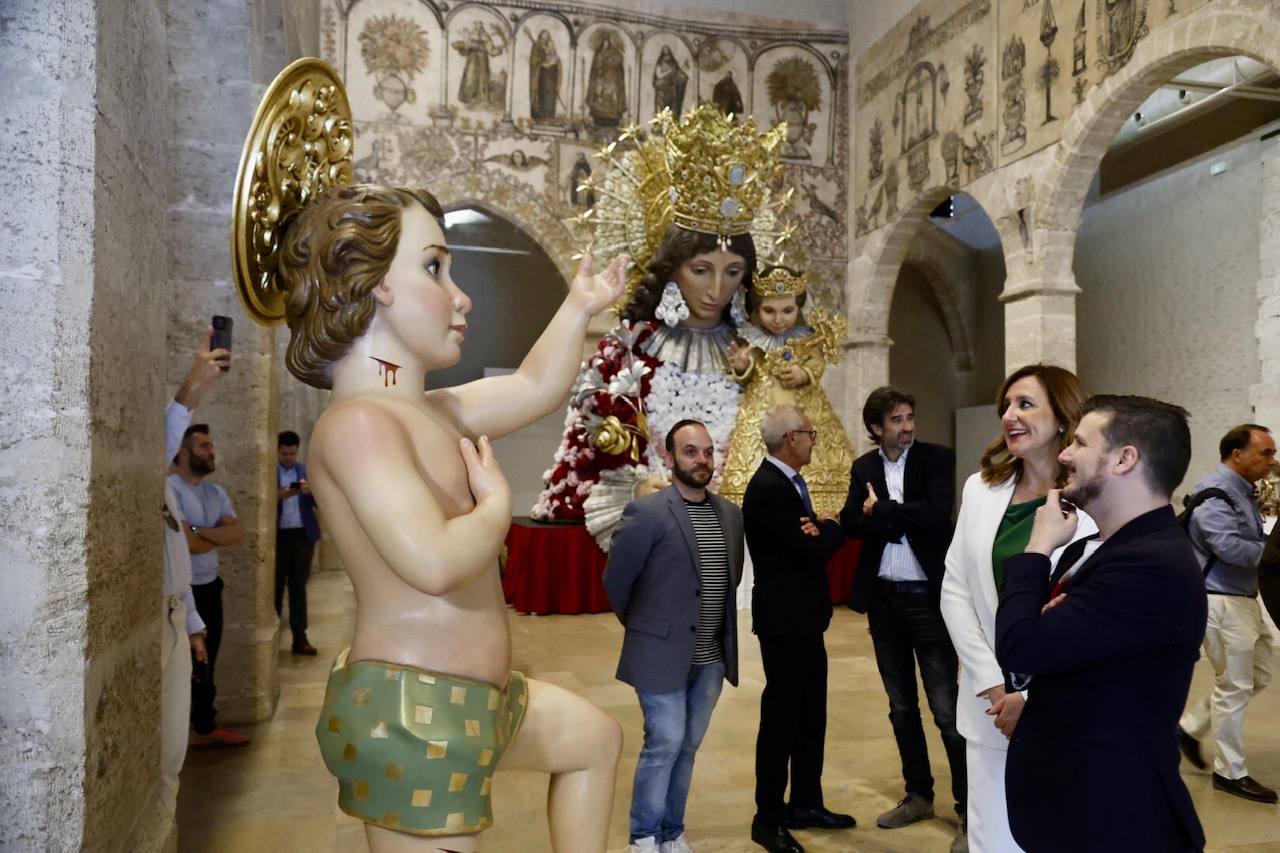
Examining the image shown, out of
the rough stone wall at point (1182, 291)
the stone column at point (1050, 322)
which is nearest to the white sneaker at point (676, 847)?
the stone column at point (1050, 322)

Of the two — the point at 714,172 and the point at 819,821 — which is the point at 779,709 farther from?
the point at 714,172

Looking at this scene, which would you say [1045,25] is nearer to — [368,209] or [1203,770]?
[1203,770]

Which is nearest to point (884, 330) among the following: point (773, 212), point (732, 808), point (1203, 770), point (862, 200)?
point (862, 200)

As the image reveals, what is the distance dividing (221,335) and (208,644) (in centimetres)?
219

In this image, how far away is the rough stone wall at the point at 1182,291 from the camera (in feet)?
33.2

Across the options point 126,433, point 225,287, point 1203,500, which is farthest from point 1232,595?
point 225,287

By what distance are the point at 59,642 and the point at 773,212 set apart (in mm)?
4174

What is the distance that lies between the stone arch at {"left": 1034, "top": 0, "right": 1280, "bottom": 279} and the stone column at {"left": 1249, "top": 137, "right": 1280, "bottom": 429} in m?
1.50

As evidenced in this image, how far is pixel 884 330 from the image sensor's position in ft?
44.9

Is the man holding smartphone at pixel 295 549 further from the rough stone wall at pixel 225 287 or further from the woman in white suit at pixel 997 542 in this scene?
the woman in white suit at pixel 997 542

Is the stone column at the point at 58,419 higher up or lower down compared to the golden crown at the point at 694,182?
lower down

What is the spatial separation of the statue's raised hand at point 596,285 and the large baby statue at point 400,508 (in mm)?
305

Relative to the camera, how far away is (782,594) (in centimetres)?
341

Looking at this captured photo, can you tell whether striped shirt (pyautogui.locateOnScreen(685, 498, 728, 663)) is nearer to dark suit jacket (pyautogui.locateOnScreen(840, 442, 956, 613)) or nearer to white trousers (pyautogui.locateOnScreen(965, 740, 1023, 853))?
dark suit jacket (pyautogui.locateOnScreen(840, 442, 956, 613))
